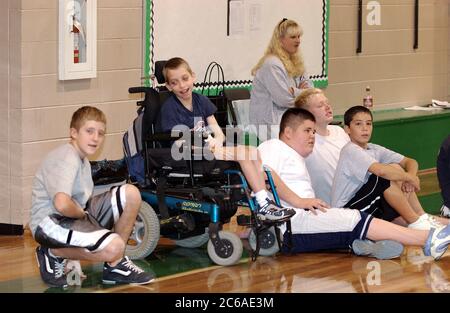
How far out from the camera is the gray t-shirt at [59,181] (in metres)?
5.00

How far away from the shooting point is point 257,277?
5449mm

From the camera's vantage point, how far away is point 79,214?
5035 mm

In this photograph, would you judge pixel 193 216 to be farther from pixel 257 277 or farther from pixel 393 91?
pixel 393 91

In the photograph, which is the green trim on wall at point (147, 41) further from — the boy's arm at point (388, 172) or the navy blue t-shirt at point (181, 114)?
→ the boy's arm at point (388, 172)

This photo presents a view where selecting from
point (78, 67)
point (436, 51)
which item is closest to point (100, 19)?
point (78, 67)

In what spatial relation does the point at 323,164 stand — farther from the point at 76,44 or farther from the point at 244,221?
the point at 76,44

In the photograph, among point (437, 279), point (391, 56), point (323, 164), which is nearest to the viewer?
point (437, 279)

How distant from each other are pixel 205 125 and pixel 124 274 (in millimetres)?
1366

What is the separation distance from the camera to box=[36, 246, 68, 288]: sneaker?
16.9ft

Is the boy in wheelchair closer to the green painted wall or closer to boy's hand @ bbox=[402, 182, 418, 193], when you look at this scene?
boy's hand @ bbox=[402, 182, 418, 193]

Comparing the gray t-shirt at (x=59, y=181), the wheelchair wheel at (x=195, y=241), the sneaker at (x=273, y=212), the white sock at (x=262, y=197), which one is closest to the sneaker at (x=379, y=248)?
the sneaker at (x=273, y=212)

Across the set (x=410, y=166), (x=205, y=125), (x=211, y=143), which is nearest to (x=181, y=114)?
(x=205, y=125)

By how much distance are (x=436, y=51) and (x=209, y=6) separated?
3.60 metres
